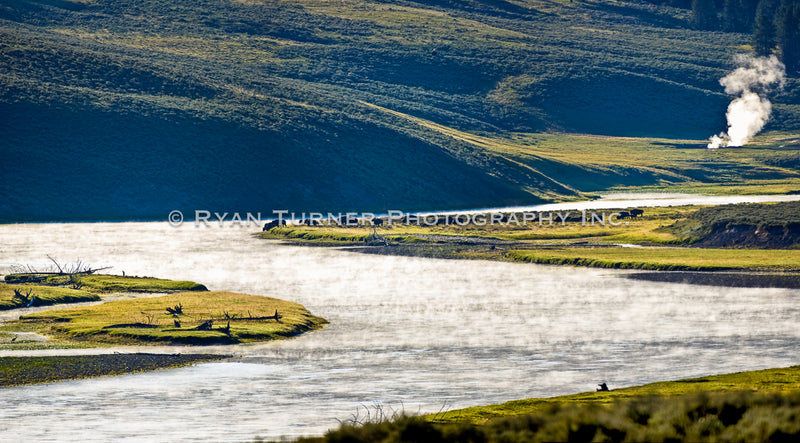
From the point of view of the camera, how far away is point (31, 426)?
128ft

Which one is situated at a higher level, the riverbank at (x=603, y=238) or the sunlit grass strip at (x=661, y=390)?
the riverbank at (x=603, y=238)

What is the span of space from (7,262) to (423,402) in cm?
7670

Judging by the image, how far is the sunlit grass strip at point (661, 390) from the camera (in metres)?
37.1

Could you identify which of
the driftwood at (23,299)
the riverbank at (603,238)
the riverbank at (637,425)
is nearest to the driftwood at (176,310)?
the driftwood at (23,299)

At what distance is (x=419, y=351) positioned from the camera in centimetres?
5684

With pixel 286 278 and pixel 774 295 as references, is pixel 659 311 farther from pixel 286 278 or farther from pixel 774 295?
pixel 286 278

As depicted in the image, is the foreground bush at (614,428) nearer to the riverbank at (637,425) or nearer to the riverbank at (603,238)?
the riverbank at (637,425)

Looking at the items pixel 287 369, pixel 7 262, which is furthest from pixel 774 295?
pixel 7 262

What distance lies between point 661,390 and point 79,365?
2729 cm

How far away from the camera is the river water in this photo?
41.3 metres

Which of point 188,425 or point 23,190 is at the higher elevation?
point 23,190

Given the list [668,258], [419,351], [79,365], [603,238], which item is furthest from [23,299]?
[603,238]

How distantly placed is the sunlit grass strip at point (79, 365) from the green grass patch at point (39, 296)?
832 inches

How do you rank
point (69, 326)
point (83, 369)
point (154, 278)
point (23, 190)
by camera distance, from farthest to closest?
point (23, 190)
point (154, 278)
point (69, 326)
point (83, 369)
